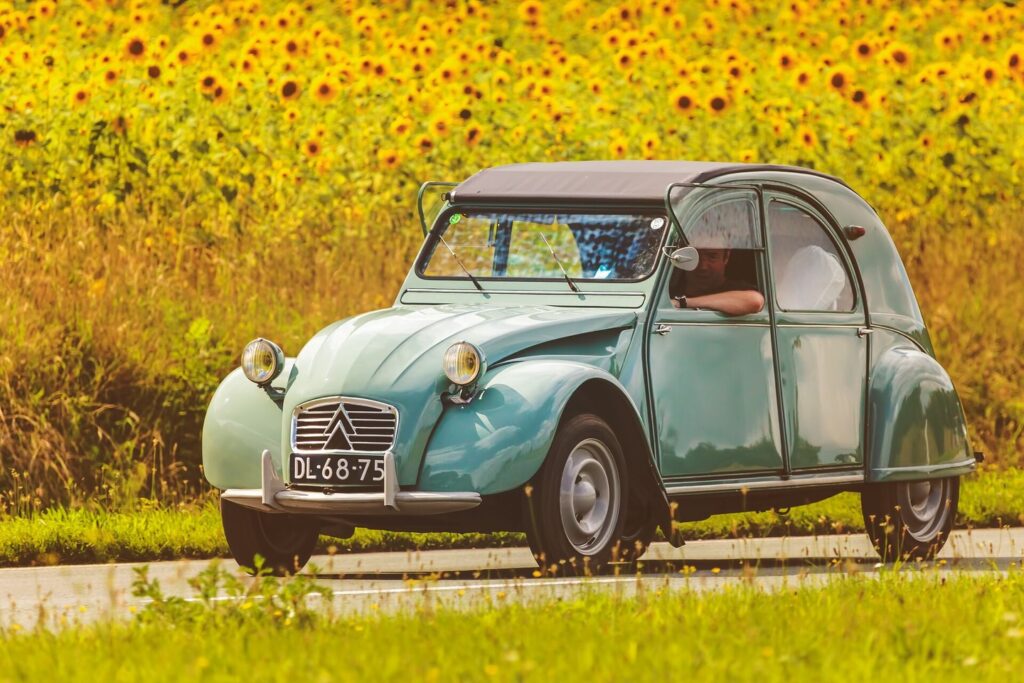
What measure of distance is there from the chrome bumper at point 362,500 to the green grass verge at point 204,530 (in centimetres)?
183

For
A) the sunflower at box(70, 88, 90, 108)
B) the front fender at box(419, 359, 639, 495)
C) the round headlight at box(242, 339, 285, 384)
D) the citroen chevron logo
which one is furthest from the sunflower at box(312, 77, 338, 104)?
the front fender at box(419, 359, 639, 495)

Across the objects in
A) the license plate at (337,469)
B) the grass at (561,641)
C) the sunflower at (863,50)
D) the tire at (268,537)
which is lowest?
the tire at (268,537)

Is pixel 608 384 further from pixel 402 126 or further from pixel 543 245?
pixel 402 126

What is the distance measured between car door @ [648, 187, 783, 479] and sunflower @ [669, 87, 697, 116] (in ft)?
26.1

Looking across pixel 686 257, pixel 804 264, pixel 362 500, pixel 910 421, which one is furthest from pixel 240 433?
pixel 910 421

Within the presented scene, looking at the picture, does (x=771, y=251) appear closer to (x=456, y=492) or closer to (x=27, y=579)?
(x=456, y=492)

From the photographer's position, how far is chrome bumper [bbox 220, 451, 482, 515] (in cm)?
907

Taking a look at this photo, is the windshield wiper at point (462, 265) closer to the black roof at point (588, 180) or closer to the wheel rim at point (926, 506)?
the black roof at point (588, 180)

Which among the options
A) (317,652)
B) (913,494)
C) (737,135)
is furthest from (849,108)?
(317,652)

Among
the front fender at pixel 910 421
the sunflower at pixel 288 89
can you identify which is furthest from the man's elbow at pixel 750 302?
the sunflower at pixel 288 89

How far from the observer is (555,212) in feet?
35.4

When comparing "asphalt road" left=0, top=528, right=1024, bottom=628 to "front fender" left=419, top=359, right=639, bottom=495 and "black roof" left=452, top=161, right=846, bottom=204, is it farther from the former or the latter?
"black roof" left=452, top=161, right=846, bottom=204

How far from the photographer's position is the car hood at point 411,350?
30.2ft

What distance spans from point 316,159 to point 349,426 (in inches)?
342
